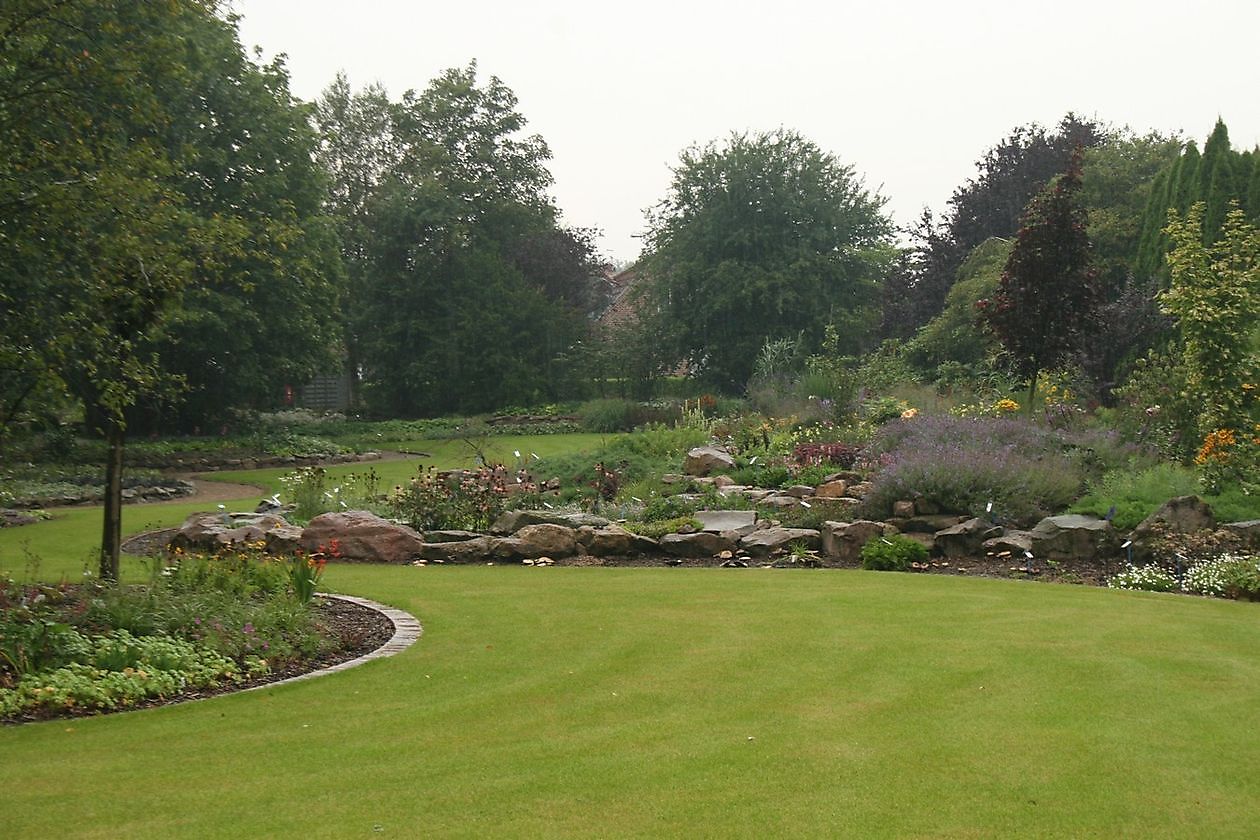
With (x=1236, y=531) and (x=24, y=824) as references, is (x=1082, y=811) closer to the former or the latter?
(x=24, y=824)

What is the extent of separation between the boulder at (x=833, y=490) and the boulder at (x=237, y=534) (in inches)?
243

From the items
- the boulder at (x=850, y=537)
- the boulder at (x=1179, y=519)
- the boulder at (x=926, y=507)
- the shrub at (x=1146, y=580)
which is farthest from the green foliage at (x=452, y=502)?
the boulder at (x=1179, y=519)

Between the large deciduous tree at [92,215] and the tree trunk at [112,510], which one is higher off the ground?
the large deciduous tree at [92,215]

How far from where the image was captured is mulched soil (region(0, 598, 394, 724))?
6.03m

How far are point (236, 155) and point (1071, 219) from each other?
63.4 feet

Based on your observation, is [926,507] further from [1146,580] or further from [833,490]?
[1146,580]

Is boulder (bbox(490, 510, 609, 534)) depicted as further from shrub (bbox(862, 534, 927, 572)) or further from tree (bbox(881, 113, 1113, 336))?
tree (bbox(881, 113, 1113, 336))

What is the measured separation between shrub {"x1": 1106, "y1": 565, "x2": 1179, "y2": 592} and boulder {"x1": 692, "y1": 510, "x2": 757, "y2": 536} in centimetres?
382

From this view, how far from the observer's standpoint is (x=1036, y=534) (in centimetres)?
1116

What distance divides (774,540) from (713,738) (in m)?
6.64

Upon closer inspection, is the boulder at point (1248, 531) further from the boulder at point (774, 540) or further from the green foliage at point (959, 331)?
the green foliage at point (959, 331)

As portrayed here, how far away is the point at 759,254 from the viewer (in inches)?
1453

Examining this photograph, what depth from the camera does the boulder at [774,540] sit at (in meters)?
11.7

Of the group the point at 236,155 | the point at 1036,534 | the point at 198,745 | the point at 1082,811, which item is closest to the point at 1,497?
the point at 198,745
